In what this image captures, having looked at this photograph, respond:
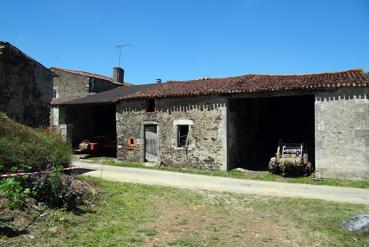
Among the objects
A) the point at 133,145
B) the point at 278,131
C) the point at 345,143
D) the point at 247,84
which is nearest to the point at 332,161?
the point at 345,143

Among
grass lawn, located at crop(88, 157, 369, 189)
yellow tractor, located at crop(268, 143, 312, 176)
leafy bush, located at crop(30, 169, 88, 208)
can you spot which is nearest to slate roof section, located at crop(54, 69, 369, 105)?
yellow tractor, located at crop(268, 143, 312, 176)

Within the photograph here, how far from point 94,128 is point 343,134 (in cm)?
1663

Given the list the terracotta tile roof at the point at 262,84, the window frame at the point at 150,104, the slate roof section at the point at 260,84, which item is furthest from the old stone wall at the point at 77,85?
the window frame at the point at 150,104

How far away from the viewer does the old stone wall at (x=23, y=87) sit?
13.7 meters

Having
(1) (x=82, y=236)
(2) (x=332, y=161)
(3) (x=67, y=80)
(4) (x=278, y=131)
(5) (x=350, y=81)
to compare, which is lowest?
(1) (x=82, y=236)

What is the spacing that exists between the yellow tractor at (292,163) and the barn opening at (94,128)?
10482mm

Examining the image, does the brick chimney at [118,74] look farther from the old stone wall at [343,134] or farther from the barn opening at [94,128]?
the old stone wall at [343,134]

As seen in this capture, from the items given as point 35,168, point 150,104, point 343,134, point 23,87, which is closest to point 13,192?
point 35,168

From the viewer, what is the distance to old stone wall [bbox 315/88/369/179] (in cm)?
1399

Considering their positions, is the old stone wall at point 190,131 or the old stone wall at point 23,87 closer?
the old stone wall at point 23,87

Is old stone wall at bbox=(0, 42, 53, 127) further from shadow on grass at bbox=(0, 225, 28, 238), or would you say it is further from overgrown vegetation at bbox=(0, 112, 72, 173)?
shadow on grass at bbox=(0, 225, 28, 238)

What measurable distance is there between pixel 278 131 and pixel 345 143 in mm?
8330

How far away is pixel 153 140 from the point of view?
62.4ft

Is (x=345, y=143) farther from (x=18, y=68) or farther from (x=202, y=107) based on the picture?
(x=18, y=68)
